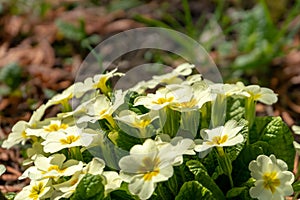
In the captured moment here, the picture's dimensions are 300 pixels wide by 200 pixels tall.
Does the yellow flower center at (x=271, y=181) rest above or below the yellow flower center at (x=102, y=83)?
below

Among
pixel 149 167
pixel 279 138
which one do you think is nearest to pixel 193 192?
pixel 149 167

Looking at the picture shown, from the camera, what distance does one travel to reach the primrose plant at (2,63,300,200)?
1369mm

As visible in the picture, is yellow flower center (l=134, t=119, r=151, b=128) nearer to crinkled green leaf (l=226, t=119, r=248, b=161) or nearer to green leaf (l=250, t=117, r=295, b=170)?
crinkled green leaf (l=226, t=119, r=248, b=161)

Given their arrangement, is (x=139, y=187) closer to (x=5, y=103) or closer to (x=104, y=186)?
(x=104, y=186)

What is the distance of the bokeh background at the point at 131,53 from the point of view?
100 inches

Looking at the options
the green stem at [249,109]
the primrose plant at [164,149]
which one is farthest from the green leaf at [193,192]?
the green stem at [249,109]

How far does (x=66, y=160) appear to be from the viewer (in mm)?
1622

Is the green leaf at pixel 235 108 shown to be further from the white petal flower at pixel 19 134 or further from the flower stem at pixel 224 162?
the white petal flower at pixel 19 134

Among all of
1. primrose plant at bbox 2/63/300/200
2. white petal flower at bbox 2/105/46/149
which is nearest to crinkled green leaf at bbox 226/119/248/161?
primrose plant at bbox 2/63/300/200

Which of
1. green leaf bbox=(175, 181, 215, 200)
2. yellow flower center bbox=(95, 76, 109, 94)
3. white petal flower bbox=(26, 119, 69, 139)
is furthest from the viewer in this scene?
yellow flower center bbox=(95, 76, 109, 94)

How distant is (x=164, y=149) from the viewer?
135 cm

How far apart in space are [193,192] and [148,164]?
0.15 meters

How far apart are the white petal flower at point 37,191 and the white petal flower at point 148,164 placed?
212 millimetres

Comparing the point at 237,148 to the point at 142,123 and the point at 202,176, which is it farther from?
the point at 142,123
